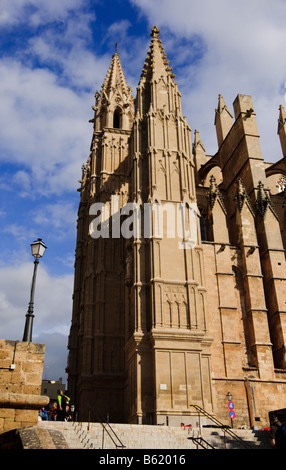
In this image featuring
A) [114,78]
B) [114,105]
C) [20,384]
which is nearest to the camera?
[20,384]

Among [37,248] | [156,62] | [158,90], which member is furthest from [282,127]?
[37,248]

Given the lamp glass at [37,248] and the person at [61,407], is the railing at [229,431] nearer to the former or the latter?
the person at [61,407]

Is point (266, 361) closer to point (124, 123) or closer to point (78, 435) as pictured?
point (78, 435)

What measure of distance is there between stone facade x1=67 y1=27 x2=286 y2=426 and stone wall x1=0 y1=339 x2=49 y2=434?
10691 mm

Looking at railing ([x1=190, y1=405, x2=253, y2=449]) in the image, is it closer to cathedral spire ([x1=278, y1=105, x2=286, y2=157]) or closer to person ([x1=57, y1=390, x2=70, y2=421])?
person ([x1=57, y1=390, x2=70, y2=421])

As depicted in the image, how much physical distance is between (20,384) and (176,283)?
43.6 ft

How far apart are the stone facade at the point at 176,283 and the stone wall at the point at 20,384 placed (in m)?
10.7

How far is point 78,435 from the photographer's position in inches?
571

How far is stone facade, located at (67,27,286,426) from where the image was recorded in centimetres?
2178

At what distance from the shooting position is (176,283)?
23.2 metres

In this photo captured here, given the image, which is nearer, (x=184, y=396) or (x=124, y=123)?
(x=184, y=396)

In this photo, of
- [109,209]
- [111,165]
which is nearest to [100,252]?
[109,209]

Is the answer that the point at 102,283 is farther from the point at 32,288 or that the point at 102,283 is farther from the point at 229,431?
the point at 32,288

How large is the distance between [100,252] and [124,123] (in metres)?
13.0
